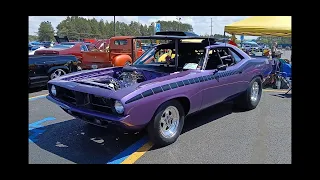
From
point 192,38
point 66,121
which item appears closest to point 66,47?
point 66,121

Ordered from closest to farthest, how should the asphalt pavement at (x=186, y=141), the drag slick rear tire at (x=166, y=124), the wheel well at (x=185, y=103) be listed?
→ the asphalt pavement at (x=186, y=141) → the drag slick rear tire at (x=166, y=124) → the wheel well at (x=185, y=103)

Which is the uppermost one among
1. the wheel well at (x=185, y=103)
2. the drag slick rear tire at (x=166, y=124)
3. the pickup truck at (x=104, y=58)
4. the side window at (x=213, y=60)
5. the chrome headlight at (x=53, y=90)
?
the pickup truck at (x=104, y=58)

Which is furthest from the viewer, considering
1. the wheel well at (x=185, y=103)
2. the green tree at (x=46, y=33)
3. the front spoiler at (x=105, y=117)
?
the green tree at (x=46, y=33)

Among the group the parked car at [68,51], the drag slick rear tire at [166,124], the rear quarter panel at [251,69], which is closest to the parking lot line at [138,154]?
the drag slick rear tire at [166,124]

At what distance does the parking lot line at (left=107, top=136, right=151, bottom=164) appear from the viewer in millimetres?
3674

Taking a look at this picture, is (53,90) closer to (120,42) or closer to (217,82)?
(217,82)

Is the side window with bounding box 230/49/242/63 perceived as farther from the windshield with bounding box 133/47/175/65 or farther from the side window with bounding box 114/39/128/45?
the side window with bounding box 114/39/128/45

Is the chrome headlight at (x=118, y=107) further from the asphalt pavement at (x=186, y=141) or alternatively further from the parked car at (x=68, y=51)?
the parked car at (x=68, y=51)

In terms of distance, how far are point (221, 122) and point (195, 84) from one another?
128cm

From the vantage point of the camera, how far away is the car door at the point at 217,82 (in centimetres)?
474

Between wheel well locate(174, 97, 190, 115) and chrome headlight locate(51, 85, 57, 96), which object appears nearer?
wheel well locate(174, 97, 190, 115)

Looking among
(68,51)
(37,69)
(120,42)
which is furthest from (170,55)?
(68,51)

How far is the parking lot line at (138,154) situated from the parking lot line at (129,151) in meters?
0.04

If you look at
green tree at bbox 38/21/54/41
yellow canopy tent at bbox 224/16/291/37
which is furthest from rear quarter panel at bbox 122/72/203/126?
green tree at bbox 38/21/54/41
